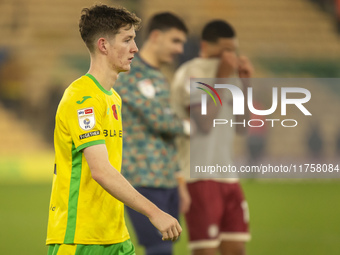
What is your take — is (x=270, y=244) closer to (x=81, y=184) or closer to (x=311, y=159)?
(x=81, y=184)

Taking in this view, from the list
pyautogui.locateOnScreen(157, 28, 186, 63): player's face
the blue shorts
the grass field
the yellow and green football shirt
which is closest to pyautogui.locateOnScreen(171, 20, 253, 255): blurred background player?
pyautogui.locateOnScreen(157, 28, 186, 63): player's face

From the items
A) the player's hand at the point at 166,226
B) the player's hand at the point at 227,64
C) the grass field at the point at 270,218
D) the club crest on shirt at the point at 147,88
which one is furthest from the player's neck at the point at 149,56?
the grass field at the point at 270,218

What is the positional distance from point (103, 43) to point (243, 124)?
7.39ft

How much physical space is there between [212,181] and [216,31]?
3.77 feet

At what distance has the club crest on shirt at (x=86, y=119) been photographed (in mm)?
2586

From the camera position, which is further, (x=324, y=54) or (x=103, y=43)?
(x=324, y=54)

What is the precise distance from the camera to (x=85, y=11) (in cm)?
281

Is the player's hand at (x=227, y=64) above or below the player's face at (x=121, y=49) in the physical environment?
above

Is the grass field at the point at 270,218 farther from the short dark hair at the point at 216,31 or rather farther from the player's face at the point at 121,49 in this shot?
the player's face at the point at 121,49

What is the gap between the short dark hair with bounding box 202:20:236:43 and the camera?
186 inches

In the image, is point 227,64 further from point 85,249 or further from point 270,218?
point 270,218

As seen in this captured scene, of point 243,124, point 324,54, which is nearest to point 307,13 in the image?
point 324,54

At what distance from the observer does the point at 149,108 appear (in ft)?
13.7

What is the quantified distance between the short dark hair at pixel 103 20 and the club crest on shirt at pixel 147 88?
4.57 feet
